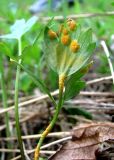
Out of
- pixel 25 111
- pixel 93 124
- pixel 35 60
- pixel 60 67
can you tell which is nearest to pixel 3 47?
pixel 60 67

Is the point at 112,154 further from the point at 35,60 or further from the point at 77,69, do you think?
the point at 35,60

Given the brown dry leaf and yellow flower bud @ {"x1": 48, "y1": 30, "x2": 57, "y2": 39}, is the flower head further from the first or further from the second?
the brown dry leaf

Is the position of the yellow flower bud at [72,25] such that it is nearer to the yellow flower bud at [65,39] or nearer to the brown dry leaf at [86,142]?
the yellow flower bud at [65,39]

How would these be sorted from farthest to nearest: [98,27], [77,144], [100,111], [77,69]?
1. [98,27]
2. [100,111]
3. [77,144]
4. [77,69]

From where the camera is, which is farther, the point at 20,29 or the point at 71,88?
the point at 20,29

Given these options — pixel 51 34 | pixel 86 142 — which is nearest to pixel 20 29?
pixel 51 34

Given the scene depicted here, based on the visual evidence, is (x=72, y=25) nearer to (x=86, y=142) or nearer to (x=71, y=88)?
(x=71, y=88)

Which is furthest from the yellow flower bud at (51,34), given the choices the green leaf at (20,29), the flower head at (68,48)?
the green leaf at (20,29)

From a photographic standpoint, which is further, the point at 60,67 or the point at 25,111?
the point at 25,111
